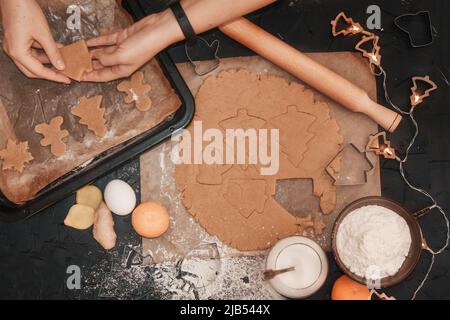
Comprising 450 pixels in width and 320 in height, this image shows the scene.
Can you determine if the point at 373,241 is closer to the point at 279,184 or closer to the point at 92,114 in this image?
the point at 279,184

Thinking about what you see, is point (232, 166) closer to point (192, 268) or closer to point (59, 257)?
point (192, 268)

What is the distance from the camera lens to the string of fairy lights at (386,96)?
1215mm

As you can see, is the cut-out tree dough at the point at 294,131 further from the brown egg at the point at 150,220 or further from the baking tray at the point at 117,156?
the brown egg at the point at 150,220

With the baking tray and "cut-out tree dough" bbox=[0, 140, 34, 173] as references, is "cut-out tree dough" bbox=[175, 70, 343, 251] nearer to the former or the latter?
the baking tray

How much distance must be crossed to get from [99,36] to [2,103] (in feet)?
0.95

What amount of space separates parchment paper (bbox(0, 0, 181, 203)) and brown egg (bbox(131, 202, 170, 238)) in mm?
176

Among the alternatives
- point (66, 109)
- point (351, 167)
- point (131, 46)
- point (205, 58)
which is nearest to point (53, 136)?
point (66, 109)

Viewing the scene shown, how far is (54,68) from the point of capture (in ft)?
3.87

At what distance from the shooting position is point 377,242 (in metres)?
1.08

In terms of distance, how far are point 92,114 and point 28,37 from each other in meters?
0.22

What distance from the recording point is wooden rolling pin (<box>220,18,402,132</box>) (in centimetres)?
118

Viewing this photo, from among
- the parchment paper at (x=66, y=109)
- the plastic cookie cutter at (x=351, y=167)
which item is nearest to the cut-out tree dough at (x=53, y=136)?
the parchment paper at (x=66, y=109)

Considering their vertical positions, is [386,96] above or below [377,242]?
above

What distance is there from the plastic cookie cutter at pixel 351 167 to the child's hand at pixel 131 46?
50 centimetres
